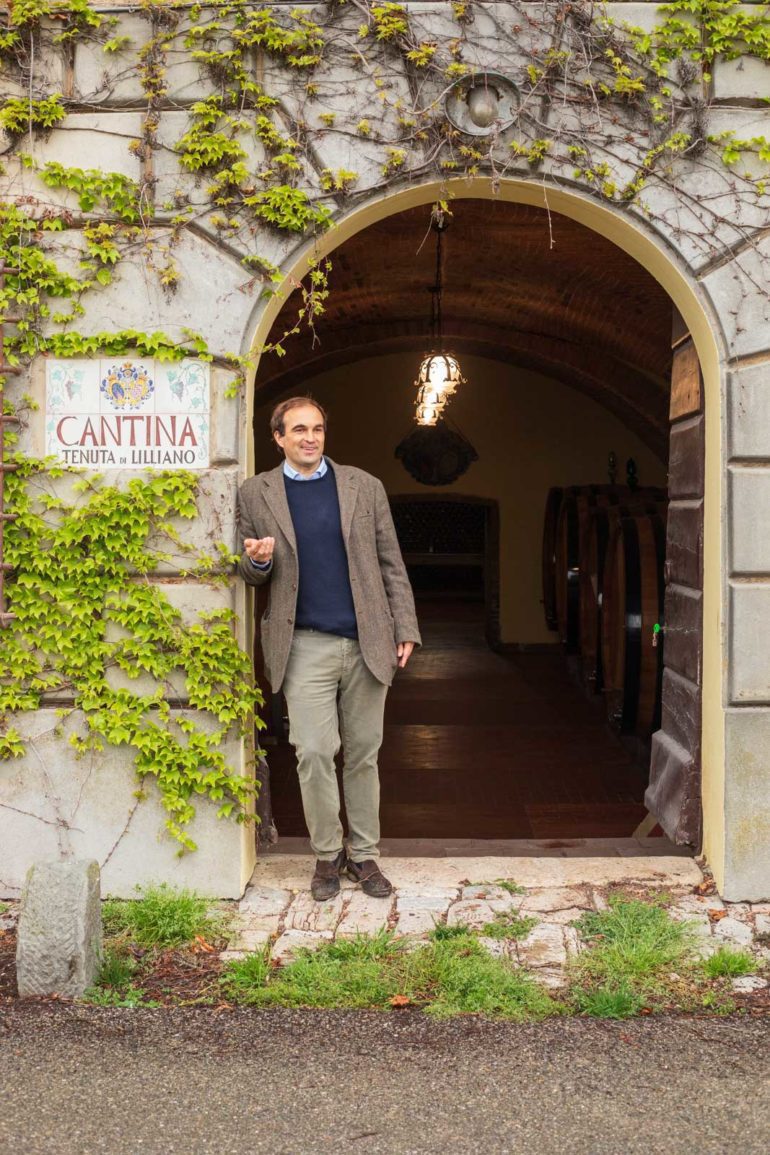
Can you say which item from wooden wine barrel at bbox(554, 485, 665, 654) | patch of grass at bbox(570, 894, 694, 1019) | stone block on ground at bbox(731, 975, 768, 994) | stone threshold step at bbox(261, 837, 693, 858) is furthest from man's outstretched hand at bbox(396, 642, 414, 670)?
wooden wine barrel at bbox(554, 485, 665, 654)

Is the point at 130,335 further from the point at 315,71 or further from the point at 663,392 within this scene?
the point at 663,392

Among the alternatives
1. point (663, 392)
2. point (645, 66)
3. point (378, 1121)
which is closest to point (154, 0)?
point (645, 66)

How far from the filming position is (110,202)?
427 centimetres

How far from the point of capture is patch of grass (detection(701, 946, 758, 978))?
12.0 feet

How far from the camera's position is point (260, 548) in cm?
403

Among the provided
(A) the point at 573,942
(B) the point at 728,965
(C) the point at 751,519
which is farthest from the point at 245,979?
(C) the point at 751,519

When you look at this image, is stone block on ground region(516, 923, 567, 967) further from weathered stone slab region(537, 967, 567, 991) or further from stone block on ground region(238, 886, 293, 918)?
stone block on ground region(238, 886, 293, 918)

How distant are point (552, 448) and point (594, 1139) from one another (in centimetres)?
1182

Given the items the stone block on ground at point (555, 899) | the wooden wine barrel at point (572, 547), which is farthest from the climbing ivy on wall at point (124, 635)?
the wooden wine barrel at point (572, 547)

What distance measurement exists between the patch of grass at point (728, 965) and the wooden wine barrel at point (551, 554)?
27.1 ft

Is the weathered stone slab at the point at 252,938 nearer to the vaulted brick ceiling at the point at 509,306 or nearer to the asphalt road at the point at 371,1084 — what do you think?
the asphalt road at the point at 371,1084

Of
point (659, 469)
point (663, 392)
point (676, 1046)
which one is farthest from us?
point (659, 469)

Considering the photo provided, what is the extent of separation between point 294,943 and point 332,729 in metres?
0.78

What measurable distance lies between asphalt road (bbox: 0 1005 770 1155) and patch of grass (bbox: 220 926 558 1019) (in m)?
0.08
